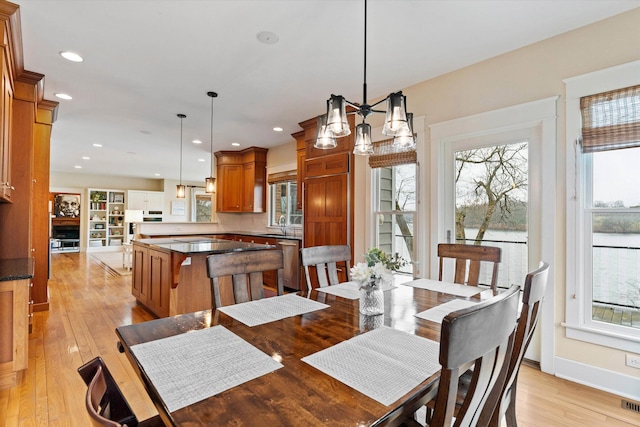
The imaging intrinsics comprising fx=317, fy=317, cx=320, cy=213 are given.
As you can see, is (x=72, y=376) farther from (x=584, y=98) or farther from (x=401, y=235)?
(x=584, y=98)

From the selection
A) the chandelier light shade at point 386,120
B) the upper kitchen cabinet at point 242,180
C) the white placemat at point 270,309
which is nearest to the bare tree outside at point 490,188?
the chandelier light shade at point 386,120

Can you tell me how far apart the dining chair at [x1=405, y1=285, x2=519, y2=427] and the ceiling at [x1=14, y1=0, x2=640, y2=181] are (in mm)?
2110

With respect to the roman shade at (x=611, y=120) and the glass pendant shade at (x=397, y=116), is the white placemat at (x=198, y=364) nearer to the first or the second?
the glass pendant shade at (x=397, y=116)

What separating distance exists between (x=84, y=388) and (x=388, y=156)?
3395 mm

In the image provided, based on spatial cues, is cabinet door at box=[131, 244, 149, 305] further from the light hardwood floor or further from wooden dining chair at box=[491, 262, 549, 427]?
wooden dining chair at box=[491, 262, 549, 427]

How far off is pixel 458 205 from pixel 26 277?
3643mm

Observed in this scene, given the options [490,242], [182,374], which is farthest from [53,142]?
[490,242]

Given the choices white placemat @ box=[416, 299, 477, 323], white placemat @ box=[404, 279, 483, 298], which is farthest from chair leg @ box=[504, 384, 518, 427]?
white placemat @ box=[404, 279, 483, 298]

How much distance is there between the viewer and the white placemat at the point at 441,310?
1503 millimetres

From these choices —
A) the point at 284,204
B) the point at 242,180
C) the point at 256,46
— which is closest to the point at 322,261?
the point at 256,46

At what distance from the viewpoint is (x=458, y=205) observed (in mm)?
3143

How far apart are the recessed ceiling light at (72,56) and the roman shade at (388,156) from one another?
9.53ft

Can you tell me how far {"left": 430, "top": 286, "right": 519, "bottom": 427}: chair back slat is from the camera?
689 millimetres

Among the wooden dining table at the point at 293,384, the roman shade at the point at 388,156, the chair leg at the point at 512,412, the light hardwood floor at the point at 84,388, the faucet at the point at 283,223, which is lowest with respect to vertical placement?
the light hardwood floor at the point at 84,388
